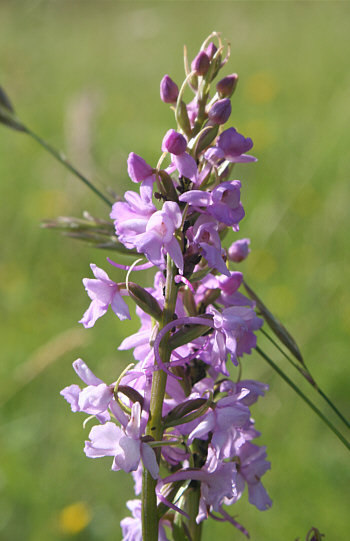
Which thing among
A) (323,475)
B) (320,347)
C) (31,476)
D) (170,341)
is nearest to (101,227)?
(170,341)

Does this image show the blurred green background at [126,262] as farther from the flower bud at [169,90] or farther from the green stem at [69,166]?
the flower bud at [169,90]

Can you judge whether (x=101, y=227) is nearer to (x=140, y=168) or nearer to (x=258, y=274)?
(x=140, y=168)

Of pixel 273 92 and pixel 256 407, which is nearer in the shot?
pixel 256 407

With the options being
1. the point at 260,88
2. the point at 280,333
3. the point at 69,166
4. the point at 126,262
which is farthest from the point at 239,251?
the point at 260,88

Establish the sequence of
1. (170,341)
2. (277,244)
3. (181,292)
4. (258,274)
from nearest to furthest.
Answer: (170,341) → (181,292) → (258,274) → (277,244)

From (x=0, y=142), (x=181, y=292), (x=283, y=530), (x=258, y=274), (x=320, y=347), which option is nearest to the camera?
(x=181, y=292)

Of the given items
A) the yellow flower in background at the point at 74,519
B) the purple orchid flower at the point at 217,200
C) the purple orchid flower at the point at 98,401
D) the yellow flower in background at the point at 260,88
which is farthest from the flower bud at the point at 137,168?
the yellow flower in background at the point at 260,88

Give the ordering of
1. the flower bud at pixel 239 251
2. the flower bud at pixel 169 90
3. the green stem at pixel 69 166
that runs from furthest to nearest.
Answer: the green stem at pixel 69 166
the flower bud at pixel 239 251
the flower bud at pixel 169 90
